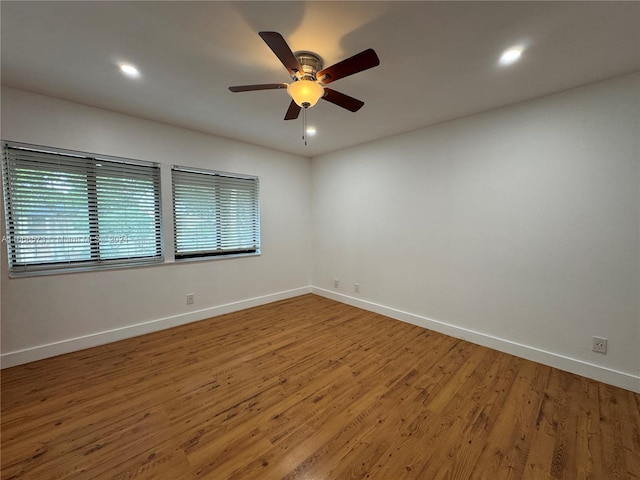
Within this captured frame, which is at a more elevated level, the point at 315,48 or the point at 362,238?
the point at 315,48

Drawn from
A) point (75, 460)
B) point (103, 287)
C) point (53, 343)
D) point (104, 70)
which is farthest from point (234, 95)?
point (53, 343)

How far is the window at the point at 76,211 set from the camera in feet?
7.73

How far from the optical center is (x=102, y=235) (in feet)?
9.04

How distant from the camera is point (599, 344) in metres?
2.17

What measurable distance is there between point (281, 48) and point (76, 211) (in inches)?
106

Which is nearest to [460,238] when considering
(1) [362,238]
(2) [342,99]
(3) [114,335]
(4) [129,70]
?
(1) [362,238]

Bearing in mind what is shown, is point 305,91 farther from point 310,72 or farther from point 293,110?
point 293,110

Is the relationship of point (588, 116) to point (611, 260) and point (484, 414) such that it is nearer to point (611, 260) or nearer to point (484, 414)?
point (611, 260)

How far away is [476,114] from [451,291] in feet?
6.55

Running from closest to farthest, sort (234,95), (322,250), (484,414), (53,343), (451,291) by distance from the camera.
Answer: (484,414), (234,95), (53,343), (451,291), (322,250)

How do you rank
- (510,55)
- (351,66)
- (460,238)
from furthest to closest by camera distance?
(460,238), (510,55), (351,66)

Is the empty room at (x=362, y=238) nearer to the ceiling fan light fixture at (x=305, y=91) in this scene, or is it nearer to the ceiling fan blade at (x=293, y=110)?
the ceiling fan light fixture at (x=305, y=91)

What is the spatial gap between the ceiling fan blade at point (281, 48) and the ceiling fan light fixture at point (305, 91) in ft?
0.25

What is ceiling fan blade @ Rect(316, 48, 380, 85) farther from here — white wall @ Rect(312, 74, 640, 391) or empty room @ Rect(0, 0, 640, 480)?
white wall @ Rect(312, 74, 640, 391)
